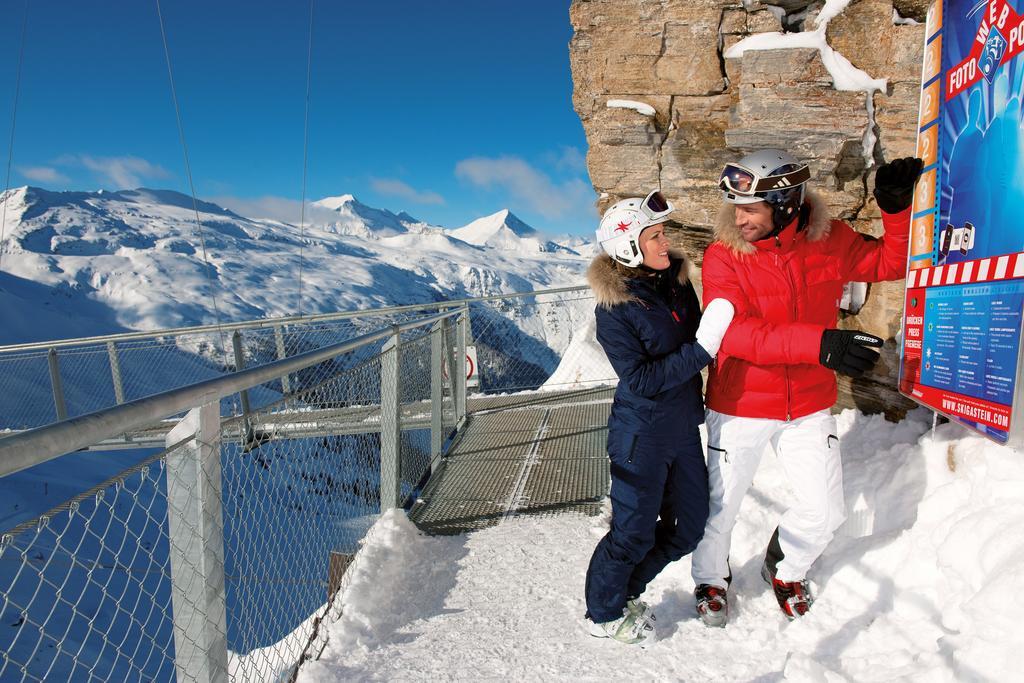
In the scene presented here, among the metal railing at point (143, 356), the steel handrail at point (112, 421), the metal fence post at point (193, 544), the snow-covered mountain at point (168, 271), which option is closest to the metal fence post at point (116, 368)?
the metal railing at point (143, 356)

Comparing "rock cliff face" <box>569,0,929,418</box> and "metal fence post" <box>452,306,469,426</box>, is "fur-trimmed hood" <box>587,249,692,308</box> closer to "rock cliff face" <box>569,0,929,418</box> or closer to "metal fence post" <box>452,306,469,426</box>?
"rock cliff face" <box>569,0,929,418</box>

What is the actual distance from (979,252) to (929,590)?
4.43 feet

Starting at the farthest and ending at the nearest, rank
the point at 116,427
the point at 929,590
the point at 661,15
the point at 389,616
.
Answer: the point at 661,15 < the point at 389,616 < the point at 929,590 < the point at 116,427

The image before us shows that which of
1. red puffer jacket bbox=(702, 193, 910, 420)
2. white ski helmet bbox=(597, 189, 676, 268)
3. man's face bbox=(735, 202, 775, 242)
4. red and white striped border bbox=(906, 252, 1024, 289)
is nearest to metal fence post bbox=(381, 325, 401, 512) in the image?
white ski helmet bbox=(597, 189, 676, 268)

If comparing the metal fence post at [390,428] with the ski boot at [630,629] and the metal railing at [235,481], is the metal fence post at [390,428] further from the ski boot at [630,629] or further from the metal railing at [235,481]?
the ski boot at [630,629]

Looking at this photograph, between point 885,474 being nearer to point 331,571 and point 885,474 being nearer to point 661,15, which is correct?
point 331,571

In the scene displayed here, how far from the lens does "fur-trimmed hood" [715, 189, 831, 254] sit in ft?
8.36

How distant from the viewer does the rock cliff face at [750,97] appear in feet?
12.8

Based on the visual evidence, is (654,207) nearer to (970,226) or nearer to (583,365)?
(970,226)

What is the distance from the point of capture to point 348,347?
309cm

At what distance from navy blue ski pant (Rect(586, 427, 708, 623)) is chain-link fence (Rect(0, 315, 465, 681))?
139 centimetres

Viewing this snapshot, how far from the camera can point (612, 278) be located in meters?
2.53

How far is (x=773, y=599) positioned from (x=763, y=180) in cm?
197

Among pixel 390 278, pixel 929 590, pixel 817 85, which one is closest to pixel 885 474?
pixel 929 590
